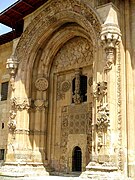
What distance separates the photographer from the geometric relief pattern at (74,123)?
12.6 metres

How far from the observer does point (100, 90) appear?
10609 mm

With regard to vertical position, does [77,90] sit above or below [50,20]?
below

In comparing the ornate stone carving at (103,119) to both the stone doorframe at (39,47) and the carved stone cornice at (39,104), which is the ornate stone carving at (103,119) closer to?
the stone doorframe at (39,47)

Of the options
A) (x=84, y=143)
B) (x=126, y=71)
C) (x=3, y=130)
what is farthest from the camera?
(x=3, y=130)

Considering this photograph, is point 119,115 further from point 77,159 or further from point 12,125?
point 12,125

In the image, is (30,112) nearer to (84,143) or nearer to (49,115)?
(49,115)

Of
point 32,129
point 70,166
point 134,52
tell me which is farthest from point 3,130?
point 134,52

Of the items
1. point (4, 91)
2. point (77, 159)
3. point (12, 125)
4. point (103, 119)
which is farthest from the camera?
point (4, 91)

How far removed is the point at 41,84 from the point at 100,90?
161 inches

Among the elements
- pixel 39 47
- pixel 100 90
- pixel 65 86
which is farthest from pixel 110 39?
pixel 39 47

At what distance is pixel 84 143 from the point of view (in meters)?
12.5

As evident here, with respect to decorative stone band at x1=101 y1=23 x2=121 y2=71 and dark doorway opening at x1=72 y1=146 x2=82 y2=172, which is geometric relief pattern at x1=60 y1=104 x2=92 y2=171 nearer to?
dark doorway opening at x1=72 y1=146 x2=82 y2=172

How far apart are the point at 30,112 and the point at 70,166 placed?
2902 mm

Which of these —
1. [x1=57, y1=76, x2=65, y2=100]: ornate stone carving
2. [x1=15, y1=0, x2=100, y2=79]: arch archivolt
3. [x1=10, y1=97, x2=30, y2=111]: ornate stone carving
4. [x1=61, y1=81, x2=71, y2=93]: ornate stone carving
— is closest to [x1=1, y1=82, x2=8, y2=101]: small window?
[x1=15, y1=0, x2=100, y2=79]: arch archivolt
